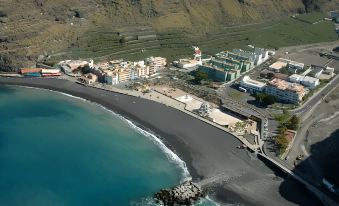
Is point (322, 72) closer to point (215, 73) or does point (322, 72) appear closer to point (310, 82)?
point (310, 82)

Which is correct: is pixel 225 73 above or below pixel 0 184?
above

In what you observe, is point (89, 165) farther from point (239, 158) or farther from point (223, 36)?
point (223, 36)

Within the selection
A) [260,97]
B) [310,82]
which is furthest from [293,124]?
[310,82]

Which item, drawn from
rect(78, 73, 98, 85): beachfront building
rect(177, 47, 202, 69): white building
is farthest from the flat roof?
rect(78, 73, 98, 85): beachfront building

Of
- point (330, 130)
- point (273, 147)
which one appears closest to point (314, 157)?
point (273, 147)

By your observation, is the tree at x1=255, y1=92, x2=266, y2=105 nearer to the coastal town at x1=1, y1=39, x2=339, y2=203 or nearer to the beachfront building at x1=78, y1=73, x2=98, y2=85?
the coastal town at x1=1, y1=39, x2=339, y2=203

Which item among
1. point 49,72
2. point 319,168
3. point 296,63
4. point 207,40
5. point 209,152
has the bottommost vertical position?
point 209,152

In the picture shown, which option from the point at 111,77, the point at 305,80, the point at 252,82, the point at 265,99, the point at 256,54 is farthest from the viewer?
the point at 256,54
